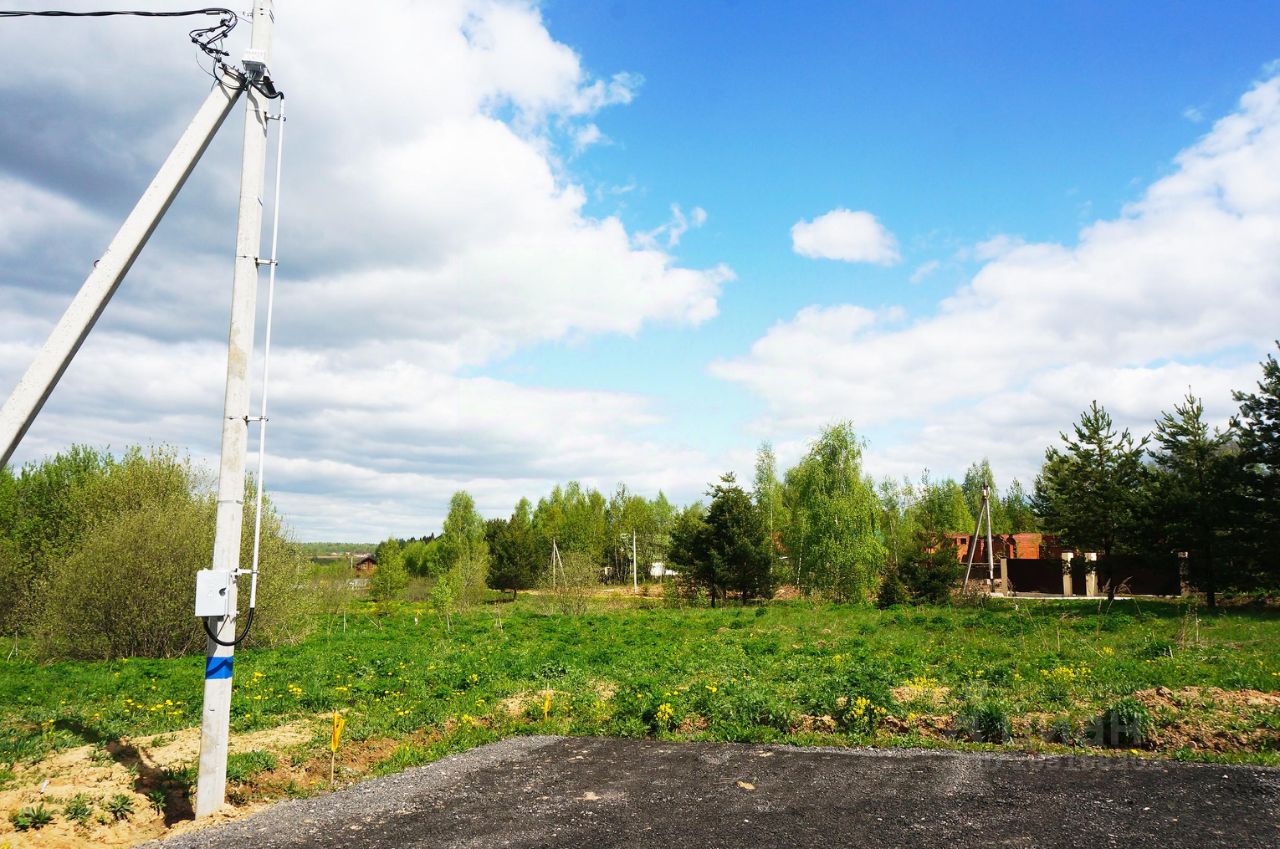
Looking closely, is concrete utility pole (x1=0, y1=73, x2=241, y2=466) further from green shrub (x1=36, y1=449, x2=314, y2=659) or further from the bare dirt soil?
green shrub (x1=36, y1=449, x2=314, y2=659)

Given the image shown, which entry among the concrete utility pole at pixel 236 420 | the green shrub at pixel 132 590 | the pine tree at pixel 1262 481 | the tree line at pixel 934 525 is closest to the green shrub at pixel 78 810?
the concrete utility pole at pixel 236 420

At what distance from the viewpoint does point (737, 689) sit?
39.5 ft

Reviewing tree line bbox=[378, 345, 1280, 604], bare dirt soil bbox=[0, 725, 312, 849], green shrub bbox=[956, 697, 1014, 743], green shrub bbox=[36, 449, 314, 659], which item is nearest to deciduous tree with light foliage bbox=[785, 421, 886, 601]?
tree line bbox=[378, 345, 1280, 604]

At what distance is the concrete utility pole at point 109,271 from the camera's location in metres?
6.44

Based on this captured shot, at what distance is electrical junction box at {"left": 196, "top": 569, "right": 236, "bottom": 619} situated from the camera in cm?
745

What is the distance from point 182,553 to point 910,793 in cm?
2083

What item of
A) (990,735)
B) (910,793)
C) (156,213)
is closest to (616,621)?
(990,735)

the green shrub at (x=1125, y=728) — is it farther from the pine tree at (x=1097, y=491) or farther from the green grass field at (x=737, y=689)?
the pine tree at (x=1097, y=491)

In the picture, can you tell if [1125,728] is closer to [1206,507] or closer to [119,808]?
[119,808]

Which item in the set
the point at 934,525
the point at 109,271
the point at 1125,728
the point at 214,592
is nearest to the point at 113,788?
the point at 214,592

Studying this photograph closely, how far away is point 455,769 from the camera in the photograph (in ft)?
30.7

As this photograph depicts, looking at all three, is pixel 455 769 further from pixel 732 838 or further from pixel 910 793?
pixel 910 793

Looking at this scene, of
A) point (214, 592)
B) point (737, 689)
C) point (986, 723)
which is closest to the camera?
point (214, 592)

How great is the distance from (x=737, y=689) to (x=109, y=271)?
9.77 meters
